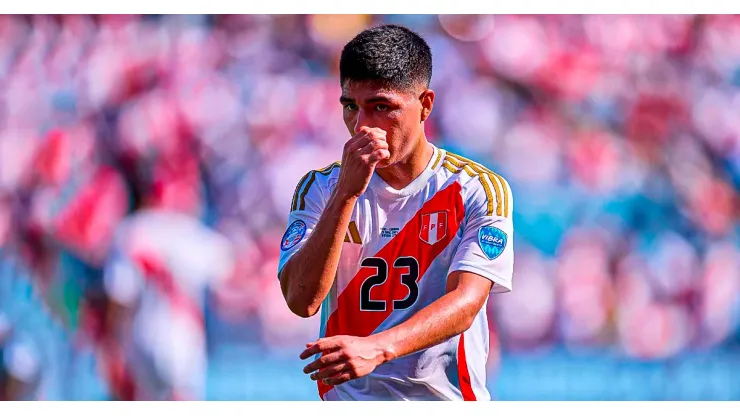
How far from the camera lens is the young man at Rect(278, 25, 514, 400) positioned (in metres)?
2.52

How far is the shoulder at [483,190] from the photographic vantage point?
2.77m

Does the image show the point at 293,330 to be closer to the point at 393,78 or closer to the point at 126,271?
the point at 126,271

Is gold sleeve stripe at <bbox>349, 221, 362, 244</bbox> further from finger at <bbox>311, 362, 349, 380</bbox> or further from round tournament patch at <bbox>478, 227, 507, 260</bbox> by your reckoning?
finger at <bbox>311, 362, 349, 380</bbox>

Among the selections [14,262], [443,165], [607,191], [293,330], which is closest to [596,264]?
[607,191]

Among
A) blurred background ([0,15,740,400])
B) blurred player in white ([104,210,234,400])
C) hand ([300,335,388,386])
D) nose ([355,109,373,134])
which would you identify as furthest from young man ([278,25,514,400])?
blurred player in white ([104,210,234,400])

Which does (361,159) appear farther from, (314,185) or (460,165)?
(460,165)

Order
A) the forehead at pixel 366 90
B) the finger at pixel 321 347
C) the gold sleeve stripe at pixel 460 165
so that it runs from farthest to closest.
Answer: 1. the gold sleeve stripe at pixel 460 165
2. the forehead at pixel 366 90
3. the finger at pixel 321 347

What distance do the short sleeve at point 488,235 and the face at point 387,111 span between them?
27cm

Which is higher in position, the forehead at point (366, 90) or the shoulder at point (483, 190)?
the forehead at point (366, 90)

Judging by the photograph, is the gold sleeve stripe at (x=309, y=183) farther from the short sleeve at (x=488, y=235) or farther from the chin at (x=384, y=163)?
the short sleeve at (x=488, y=235)

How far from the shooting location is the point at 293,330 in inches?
188

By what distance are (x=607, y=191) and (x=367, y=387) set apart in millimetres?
2504

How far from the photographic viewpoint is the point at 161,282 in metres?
4.84

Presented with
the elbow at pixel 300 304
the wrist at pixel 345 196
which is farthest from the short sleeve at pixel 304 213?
the wrist at pixel 345 196
